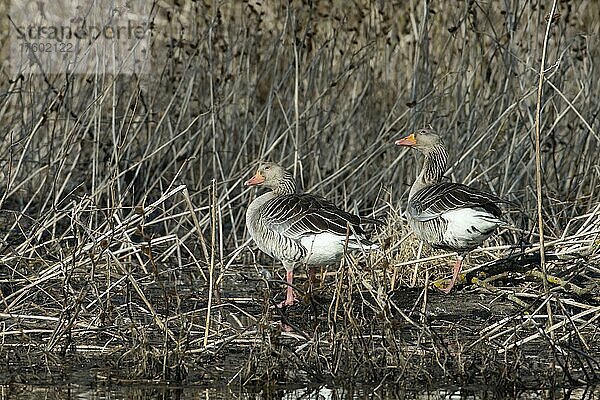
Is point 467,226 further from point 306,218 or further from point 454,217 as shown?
point 306,218

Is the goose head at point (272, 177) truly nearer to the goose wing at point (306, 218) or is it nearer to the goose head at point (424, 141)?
→ the goose wing at point (306, 218)

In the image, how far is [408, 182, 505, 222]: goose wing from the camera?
7309 millimetres

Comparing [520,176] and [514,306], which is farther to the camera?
[520,176]

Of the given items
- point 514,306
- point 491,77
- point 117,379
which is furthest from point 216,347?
point 491,77

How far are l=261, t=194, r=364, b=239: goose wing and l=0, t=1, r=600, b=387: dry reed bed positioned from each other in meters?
0.34

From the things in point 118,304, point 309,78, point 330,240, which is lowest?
point 118,304

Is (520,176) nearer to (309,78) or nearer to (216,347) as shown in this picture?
(309,78)

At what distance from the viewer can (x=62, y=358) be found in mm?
5816

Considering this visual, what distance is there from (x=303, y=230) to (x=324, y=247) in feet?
0.59

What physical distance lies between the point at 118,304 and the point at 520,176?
3761 millimetres

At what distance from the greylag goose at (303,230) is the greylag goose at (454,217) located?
50 cm

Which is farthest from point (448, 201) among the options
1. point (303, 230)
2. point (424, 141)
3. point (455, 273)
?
point (424, 141)

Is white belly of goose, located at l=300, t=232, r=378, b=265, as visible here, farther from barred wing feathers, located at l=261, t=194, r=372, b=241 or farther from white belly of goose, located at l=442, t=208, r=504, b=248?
white belly of goose, located at l=442, t=208, r=504, b=248

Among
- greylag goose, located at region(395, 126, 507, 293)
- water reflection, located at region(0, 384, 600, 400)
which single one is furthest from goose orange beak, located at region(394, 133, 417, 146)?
water reflection, located at region(0, 384, 600, 400)
